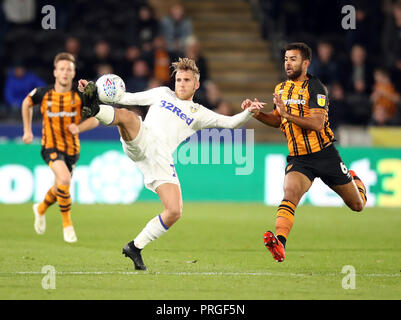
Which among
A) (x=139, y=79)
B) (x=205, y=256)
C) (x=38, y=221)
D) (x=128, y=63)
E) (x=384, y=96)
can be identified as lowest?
(x=205, y=256)

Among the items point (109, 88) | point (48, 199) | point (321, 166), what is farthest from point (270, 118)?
point (48, 199)

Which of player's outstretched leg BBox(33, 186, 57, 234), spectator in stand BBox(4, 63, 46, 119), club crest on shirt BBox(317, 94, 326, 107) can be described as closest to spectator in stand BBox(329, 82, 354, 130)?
spectator in stand BBox(4, 63, 46, 119)

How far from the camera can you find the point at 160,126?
28.8 feet

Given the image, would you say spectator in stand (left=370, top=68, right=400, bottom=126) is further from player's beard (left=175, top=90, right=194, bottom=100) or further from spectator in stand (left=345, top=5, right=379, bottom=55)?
player's beard (left=175, top=90, right=194, bottom=100)

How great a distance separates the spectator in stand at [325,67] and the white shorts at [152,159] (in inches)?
417

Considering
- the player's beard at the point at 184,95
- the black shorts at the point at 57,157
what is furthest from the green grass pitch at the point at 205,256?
the player's beard at the point at 184,95

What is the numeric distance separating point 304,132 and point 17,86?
366 inches

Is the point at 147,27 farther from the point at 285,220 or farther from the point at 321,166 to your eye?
the point at 285,220

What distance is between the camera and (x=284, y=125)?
29.7 feet

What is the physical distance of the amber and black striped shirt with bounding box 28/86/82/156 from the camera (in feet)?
37.5

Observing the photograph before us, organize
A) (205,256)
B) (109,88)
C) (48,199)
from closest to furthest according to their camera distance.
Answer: (109,88), (205,256), (48,199)

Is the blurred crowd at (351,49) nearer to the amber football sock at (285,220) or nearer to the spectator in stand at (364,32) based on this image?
the spectator in stand at (364,32)

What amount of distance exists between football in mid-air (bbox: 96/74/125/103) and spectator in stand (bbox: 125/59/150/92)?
9.08 metres

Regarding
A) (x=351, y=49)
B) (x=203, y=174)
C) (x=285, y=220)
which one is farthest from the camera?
(x=351, y=49)
